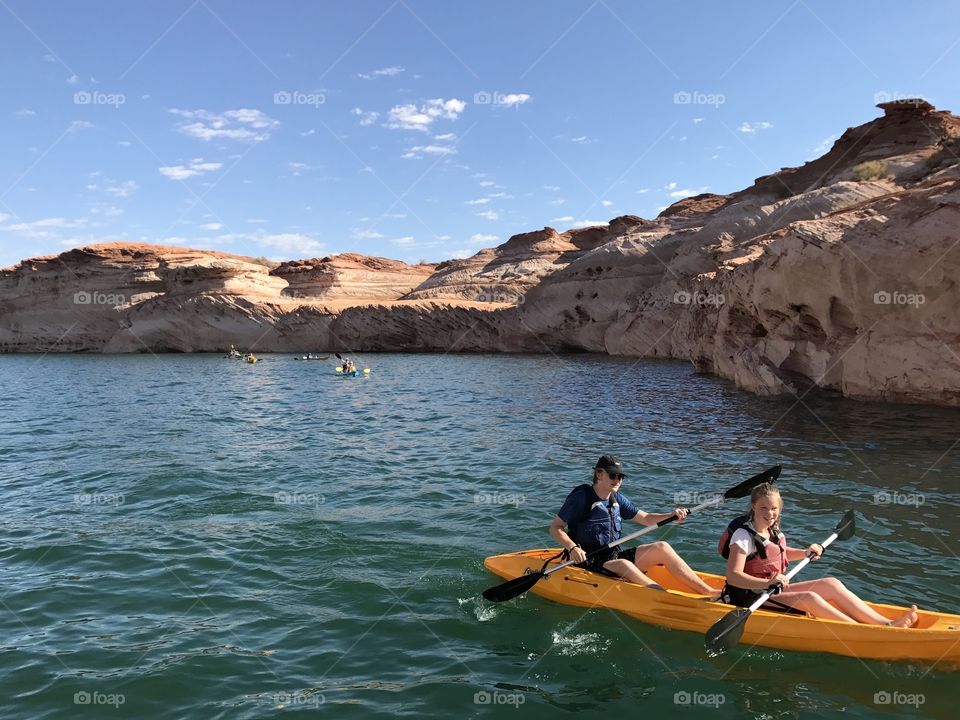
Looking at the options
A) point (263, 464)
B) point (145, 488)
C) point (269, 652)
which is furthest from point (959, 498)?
point (145, 488)

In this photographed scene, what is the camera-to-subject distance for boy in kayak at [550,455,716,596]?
716cm

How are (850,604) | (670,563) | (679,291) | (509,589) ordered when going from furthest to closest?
(679,291) < (670,563) < (509,589) < (850,604)

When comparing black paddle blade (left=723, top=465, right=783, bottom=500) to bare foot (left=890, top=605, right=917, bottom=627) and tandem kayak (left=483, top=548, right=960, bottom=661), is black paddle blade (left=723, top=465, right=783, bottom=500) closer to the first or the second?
tandem kayak (left=483, top=548, right=960, bottom=661)

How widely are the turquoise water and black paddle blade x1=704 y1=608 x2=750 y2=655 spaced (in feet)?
1.14

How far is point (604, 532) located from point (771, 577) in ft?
6.00

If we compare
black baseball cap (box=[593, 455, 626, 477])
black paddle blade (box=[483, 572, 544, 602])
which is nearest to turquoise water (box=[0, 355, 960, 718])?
black paddle blade (box=[483, 572, 544, 602])

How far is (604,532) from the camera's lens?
7.50 meters

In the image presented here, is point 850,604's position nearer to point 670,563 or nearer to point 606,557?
point 670,563

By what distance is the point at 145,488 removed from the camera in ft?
40.2

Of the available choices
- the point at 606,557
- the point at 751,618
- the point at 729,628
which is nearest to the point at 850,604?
the point at 751,618

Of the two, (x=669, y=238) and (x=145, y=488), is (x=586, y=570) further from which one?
(x=669, y=238)

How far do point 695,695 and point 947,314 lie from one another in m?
16.0

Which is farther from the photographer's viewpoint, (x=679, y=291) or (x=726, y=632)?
(x=679, y=291)

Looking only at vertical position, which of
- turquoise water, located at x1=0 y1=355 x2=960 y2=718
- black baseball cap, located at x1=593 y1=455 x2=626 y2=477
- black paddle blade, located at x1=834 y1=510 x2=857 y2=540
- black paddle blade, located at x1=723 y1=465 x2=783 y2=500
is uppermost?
black baseball cap, located at x1=593 y1=455 x2=626 y2=477
